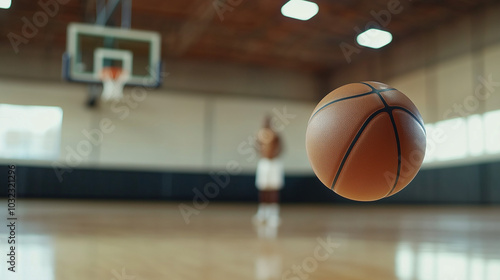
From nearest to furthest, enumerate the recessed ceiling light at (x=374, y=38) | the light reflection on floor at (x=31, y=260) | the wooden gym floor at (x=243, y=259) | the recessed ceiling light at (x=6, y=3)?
1. the light reflection on floor at (x=31, y=260)
2. the wooden gym floor at (x=243, y=259)
3. the recessed ceiling light at (x=6, y=3)
4. the recessed ceiling light at (x=374, y=38)

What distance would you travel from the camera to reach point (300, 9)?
10.9 m

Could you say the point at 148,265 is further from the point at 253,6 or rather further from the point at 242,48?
the point at 242,48

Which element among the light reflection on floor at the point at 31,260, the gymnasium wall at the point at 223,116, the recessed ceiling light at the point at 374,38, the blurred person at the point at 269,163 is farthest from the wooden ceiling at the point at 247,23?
the light reflection on floor at the point at 31,260

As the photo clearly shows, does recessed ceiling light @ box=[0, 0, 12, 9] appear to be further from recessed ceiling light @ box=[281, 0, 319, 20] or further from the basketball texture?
the basketball texture

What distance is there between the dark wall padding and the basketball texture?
31.8 feet

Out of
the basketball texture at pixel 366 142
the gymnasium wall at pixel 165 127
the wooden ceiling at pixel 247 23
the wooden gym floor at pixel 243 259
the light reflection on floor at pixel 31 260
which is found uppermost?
Result: the wooden ceiling at pixel 247 23

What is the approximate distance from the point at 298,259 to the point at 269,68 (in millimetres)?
13898

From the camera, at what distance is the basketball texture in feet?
5.89

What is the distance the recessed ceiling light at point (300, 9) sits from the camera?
10.6m

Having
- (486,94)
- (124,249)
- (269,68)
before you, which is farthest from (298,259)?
(269,68)

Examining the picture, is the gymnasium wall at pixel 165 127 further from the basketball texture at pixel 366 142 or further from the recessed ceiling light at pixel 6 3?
the basketball texture at pixel 366 142

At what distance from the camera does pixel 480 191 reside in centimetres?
1098

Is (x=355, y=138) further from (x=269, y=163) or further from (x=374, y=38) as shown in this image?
(x=374, y=38)

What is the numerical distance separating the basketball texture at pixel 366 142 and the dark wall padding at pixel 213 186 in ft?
31.8
